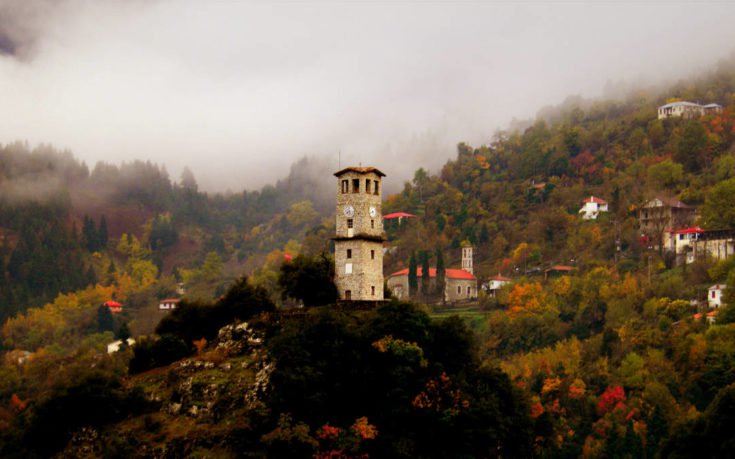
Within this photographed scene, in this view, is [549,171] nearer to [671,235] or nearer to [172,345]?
[671,235]

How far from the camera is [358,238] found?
61750mm

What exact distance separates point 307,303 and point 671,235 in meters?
64.9

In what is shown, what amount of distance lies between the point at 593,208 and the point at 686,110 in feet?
102

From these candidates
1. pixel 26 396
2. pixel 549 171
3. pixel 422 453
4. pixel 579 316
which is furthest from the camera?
pixel 549 171

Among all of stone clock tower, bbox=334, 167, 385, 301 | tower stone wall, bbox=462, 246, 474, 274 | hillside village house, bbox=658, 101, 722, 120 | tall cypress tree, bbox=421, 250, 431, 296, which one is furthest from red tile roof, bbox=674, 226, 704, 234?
stone clock tower, bbox=334, 167, 385, 301

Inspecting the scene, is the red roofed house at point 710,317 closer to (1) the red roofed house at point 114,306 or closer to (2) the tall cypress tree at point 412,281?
(2) the tall cypress tree at point 412,281

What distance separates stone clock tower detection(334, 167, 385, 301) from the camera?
203 feet

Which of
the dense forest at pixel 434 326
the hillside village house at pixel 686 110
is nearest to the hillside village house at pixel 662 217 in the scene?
the dense forest at pixel 434 326

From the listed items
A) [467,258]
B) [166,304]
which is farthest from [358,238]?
[166,304]

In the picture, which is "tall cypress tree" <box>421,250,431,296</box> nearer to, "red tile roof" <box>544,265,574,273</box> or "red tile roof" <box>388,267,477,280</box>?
"red tile roof" <box>388,267,477,280</box>

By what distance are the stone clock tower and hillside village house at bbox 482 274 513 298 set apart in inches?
2345

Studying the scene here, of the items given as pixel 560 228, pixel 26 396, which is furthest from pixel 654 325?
pixel 26 396

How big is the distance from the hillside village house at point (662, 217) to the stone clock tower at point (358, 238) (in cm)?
6360

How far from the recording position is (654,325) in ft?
325
